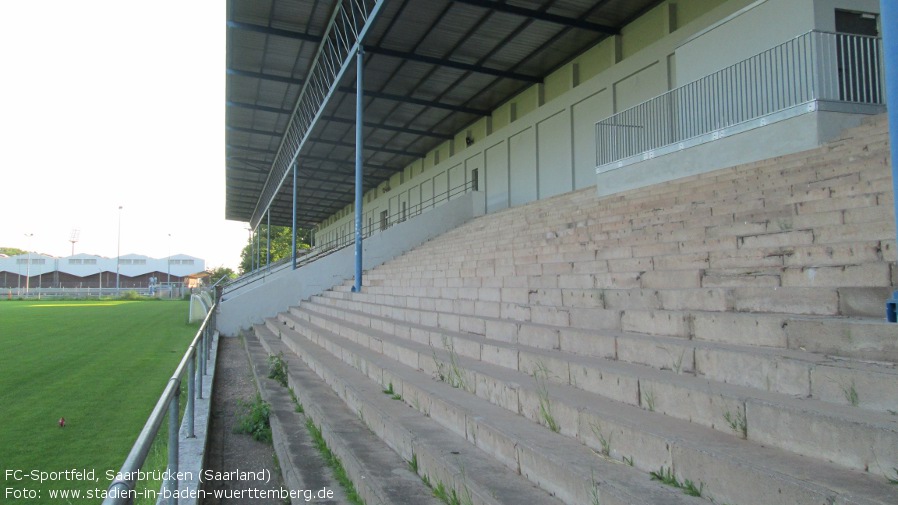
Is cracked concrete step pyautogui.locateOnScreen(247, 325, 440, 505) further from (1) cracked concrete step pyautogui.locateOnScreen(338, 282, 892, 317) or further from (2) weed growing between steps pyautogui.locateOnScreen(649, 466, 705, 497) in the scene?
(1) cracked concrete step pyautogui.locateOnScreen(338, 282, 892, 317)

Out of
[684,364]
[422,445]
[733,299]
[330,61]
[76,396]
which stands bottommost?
[76,396]

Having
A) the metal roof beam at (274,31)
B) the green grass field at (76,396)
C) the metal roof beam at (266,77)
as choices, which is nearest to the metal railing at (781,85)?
the green grass field at (76,396)

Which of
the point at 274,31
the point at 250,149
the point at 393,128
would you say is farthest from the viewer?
the point at 250,149

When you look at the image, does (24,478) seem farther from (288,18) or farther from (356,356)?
(288,18)

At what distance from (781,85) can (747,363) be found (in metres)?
8.41

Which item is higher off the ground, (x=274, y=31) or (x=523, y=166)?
A: (x=274, y=31)

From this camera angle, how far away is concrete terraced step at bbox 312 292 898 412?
8.47 feet

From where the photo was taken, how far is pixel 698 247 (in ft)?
19.7

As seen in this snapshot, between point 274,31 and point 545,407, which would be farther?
point 274,31

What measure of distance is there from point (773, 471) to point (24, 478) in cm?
573

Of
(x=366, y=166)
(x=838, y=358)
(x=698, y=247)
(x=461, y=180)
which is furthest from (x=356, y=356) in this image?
(x=366, y=166)

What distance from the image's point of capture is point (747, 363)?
10.3ft

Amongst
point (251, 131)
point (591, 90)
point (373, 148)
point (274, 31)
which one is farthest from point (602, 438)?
point (251, 131)

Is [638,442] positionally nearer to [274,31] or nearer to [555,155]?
[555,155]
